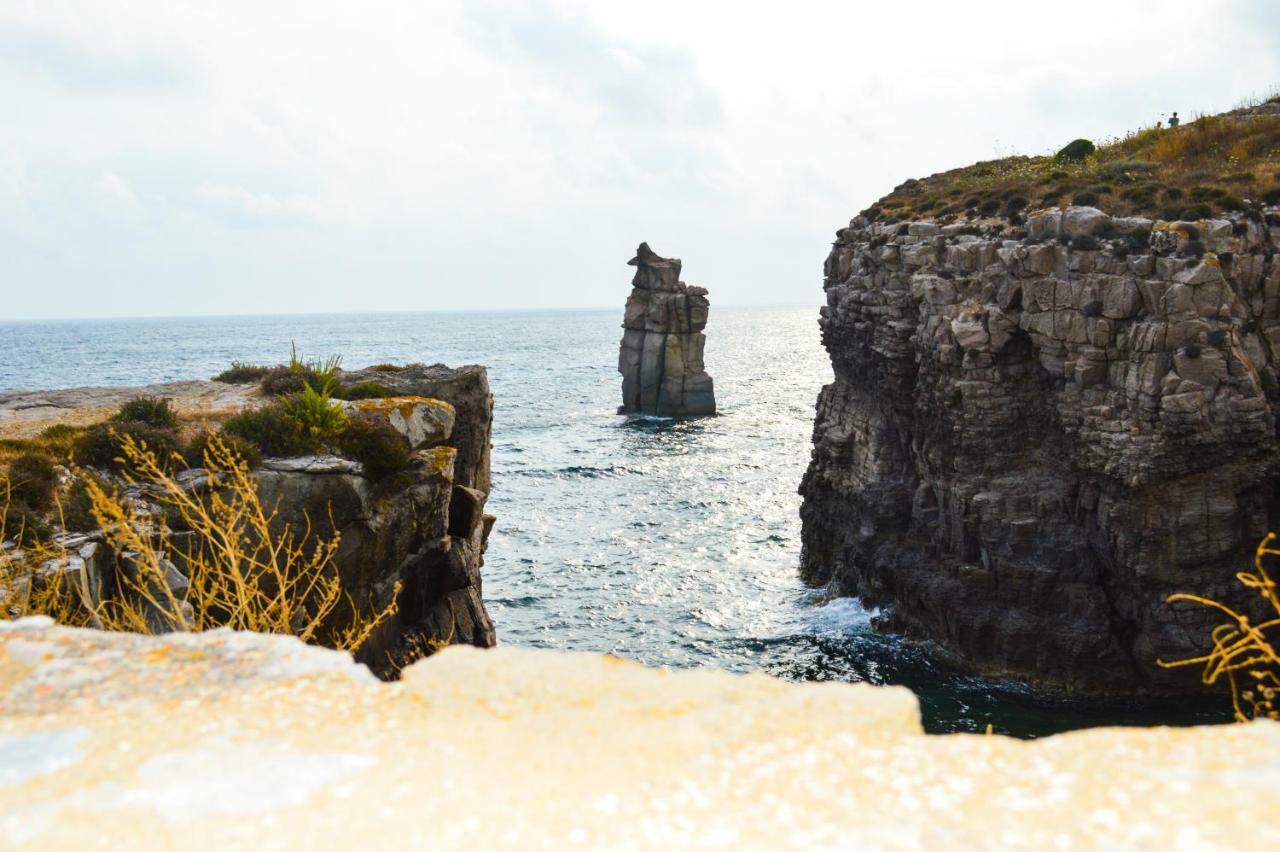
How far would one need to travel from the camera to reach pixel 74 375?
492 feet

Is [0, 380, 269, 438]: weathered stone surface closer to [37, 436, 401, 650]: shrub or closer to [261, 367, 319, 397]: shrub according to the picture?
[261, 367, 319, 397]: shrub

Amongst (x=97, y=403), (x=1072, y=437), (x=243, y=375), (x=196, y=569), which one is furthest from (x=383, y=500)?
(x=1072, y=437)

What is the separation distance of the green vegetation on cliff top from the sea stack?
42.9m

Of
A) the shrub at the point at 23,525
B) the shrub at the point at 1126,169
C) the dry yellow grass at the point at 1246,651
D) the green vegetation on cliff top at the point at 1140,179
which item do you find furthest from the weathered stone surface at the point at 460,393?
the shrub at the point at 1126,169

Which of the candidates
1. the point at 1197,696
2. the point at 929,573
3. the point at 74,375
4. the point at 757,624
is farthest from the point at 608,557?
the point at 74,375

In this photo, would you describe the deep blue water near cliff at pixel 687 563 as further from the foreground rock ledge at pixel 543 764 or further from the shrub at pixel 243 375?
the foreground rock ledge at pixel 543 764

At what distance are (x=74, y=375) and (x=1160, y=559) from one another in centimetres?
16372

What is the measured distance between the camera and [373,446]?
746 inches

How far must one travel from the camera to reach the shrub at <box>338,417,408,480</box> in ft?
61.3

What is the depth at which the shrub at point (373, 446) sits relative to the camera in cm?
1869

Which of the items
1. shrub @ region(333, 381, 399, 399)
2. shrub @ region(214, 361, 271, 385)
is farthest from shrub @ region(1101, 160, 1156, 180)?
shrub @ region(214, 361, 271, 385)

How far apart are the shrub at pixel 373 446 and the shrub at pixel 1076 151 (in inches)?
1711

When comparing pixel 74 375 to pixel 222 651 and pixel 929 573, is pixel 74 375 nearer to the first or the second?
pixel 929 573

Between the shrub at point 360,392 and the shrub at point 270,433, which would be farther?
the shrub at point 360,392
